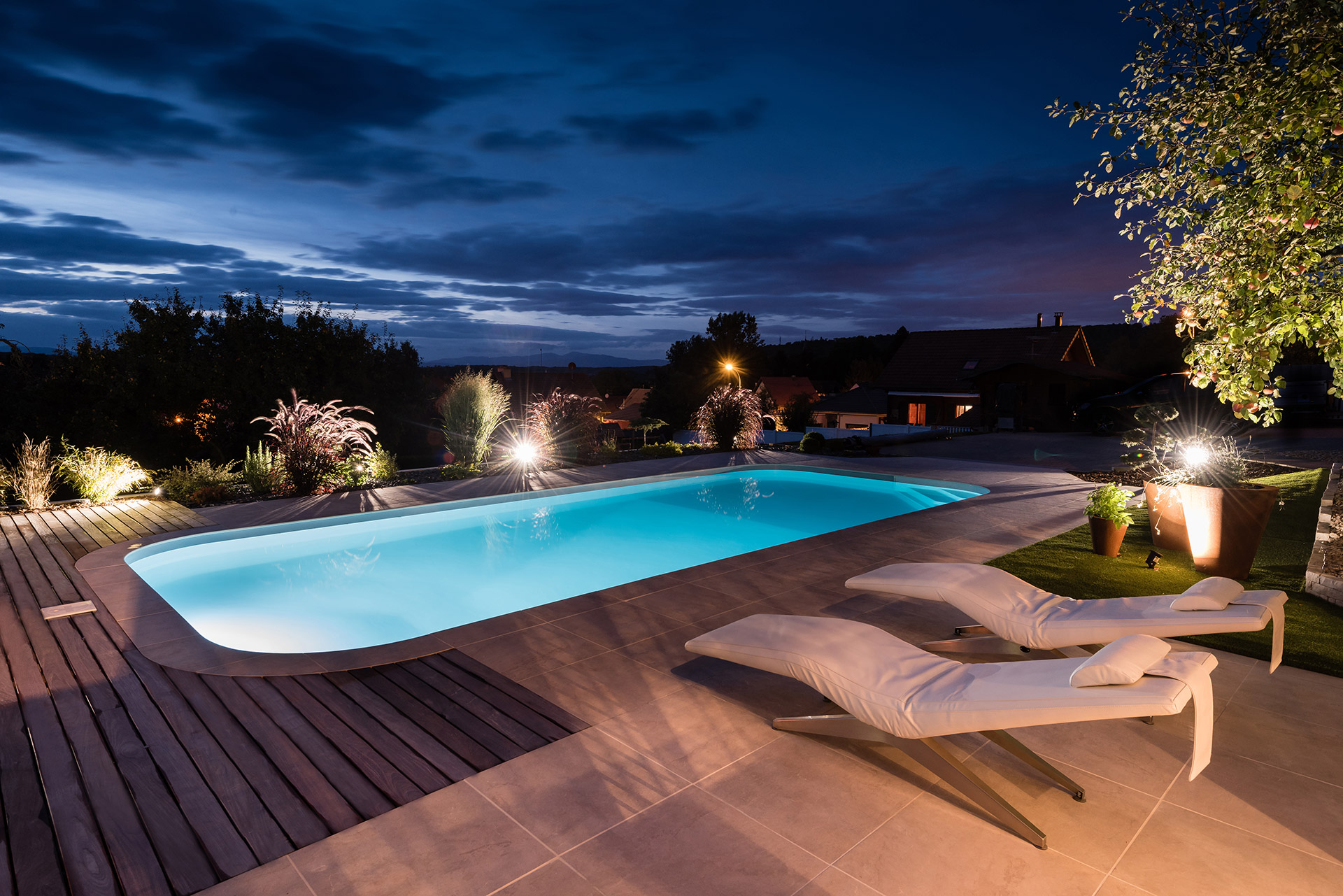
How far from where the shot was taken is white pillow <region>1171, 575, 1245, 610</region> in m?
2.95

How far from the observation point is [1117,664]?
2.10 m

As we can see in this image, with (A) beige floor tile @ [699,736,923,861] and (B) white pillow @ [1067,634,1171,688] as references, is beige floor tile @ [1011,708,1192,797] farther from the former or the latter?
(A) beige floor tile @ [699,736,923,861]

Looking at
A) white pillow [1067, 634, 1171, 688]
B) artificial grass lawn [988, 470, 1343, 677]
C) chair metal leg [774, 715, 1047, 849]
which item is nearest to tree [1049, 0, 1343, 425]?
artificial grass lawn [988, 470, 1343, 677]

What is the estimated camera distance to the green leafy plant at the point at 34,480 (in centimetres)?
791

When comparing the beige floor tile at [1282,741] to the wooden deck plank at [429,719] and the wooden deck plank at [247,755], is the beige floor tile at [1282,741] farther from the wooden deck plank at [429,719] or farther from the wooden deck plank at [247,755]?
the wooden deck plank at [247,755]

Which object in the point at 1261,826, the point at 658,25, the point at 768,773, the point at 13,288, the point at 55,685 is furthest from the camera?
the point at 13,288

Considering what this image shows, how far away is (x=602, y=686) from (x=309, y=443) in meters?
7.89

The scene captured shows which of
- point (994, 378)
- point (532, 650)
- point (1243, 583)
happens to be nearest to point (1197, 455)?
point (1243, 583)

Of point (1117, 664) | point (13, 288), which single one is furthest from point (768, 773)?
point (13, 288)

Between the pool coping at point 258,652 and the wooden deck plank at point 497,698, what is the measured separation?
194 millimetres

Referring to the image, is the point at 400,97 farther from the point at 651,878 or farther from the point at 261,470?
the point at 651,878

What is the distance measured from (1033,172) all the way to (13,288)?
50414 mm

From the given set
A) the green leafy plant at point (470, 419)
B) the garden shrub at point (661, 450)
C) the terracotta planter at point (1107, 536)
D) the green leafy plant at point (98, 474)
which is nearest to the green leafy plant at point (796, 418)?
the garden shrub at point (661, 450)

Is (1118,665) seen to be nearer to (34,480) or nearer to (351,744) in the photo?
(351,744)
